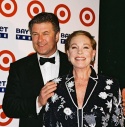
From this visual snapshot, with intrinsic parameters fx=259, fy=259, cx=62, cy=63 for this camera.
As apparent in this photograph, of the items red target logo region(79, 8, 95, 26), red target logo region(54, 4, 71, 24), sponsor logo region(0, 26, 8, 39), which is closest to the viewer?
sponsor logo region(0, 26, 8, 39)

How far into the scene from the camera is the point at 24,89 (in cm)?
203

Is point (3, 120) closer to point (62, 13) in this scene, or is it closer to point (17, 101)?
point (17, 101)

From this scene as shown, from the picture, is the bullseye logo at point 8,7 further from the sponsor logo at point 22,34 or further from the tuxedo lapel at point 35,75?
the tuxedo lapel at point 35,75

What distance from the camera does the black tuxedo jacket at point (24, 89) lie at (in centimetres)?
186

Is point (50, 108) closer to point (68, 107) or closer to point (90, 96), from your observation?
point (68, 107)

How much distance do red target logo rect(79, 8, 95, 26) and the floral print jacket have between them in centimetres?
149

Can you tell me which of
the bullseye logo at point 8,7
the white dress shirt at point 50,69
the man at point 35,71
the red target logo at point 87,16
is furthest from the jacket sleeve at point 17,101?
the red target logo at point 87,16

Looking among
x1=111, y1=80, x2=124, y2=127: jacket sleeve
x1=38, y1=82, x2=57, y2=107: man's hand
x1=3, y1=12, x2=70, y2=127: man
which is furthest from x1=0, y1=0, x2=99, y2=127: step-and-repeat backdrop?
x1=111, y1=80, x2=124, y2=127: jacket sleeve

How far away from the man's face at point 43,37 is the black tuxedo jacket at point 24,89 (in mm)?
119

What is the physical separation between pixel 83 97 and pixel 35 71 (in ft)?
1.88

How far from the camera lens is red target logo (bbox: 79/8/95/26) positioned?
9.98ft

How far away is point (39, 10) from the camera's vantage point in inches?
111

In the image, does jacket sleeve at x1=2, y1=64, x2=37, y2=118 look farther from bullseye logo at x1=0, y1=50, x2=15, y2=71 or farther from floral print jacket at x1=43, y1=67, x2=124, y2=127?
bullseye logo at x1=0, y1=50, x2=15, y2=71

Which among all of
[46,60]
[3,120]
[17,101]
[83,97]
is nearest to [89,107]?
[83,97]
